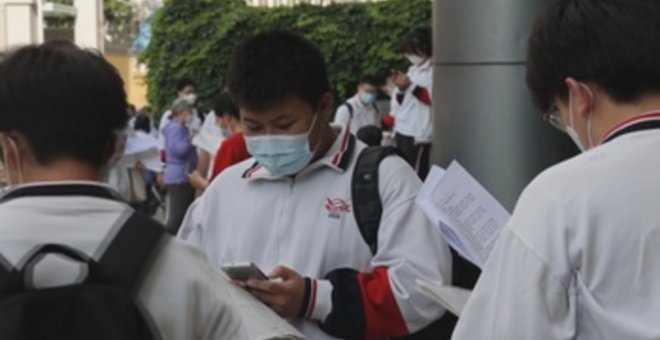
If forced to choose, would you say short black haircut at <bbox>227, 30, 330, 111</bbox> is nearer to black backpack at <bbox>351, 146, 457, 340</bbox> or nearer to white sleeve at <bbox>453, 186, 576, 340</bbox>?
black backpack at <bbox>351, 146, 457, 340</bbox>

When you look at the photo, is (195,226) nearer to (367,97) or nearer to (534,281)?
(534,281)

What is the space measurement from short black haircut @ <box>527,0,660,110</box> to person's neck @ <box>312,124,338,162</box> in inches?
44.6

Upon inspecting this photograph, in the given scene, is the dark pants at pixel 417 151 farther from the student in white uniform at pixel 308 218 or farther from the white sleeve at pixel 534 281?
→ the white sleeve at pixel 534 281

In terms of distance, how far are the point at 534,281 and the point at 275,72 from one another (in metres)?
1.33

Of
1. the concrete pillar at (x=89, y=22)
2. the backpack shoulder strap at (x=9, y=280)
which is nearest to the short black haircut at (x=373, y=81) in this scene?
the backpack shoulder strap at (x=9, y=280)

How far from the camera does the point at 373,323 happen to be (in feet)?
9.26

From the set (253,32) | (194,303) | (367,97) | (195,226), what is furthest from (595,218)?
(253,32)

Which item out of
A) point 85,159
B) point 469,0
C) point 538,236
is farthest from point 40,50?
point 469,0

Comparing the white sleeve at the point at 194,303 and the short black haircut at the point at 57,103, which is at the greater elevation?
the short black haircut at the point at 57,103

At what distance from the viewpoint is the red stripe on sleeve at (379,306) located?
2797 mm

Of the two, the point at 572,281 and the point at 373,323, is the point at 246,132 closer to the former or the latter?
the point at 373,323

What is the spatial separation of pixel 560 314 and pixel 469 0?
262 cm

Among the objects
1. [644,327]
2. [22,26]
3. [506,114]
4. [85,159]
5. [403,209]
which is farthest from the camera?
[22,26]

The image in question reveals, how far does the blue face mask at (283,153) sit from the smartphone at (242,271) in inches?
17.5
